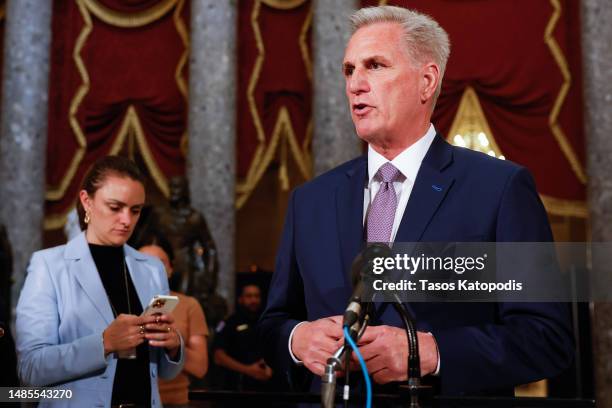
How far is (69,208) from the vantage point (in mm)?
8383

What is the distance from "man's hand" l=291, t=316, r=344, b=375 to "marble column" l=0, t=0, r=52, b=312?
6631mm

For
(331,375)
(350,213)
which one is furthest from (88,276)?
(331,375)

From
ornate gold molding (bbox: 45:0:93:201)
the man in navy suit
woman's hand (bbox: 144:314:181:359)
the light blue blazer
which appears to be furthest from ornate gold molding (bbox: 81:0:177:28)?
the man in navy suit

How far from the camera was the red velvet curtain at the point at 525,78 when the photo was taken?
7418 mm

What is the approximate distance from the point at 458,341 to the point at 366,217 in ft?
1.16

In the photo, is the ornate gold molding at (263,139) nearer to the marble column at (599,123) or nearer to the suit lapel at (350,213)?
the marble column at (599,123)

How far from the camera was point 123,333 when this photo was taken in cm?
220

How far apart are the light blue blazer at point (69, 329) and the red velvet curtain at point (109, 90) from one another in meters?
6.04

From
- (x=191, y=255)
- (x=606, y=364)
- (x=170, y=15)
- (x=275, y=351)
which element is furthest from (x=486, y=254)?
(x=170, y=15)

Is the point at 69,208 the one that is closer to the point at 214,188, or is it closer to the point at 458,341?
the point at 214,188

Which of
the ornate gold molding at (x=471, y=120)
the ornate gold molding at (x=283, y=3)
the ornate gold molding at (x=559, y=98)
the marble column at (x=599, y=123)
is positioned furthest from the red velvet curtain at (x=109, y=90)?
the marble column at (x=599, y=123)

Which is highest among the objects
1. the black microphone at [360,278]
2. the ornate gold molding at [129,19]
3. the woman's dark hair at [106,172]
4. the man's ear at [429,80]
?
the ornate gold molding at [129,19]

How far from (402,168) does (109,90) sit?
282 inches

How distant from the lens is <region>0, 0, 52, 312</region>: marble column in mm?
7742
